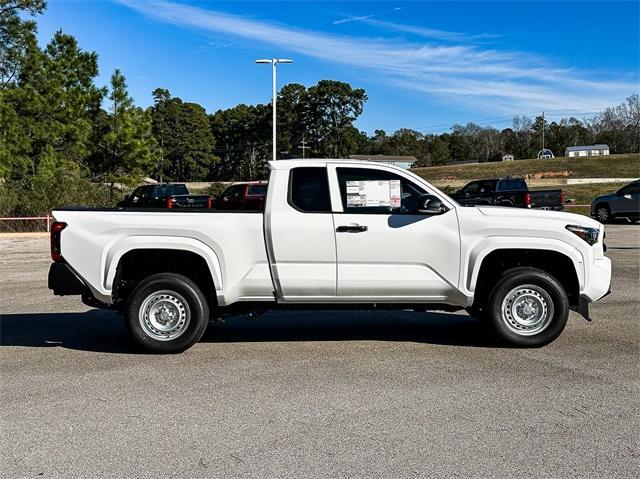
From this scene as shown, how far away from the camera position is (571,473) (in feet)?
12.8

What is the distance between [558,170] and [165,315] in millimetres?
75922

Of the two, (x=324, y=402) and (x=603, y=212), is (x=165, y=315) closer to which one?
(x=324, y=402)

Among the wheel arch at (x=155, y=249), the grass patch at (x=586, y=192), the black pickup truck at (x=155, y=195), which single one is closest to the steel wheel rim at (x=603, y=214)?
the grass patch at (x=586, y=192)

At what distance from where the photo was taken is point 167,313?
264 inches

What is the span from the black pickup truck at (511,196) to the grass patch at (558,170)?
1772 inches

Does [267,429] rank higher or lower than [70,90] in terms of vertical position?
lower

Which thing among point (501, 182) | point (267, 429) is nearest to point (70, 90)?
point (501, 182)

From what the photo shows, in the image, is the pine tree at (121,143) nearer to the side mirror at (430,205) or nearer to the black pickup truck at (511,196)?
the black pickup truck at (511,196)

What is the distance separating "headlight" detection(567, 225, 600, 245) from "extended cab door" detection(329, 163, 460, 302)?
1.25 meters

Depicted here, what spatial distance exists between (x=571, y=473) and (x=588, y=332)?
160 inches

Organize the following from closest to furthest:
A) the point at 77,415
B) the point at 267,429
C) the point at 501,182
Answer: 1. the point at 267,429
2. the point at 77,415
3. the point at 501,182

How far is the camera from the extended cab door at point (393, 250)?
664cm

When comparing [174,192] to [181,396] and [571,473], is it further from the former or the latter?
[571,473]

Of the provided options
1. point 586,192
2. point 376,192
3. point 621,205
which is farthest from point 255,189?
point 586,192
